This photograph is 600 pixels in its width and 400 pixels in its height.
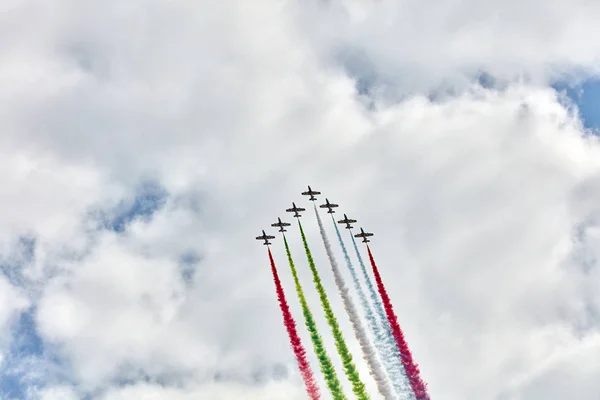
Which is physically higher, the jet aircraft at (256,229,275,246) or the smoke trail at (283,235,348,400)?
the jet aircraft at (256,229,275,246)

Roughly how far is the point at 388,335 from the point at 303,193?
46.3 m

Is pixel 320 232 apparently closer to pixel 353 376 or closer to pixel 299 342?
pixel 299 342

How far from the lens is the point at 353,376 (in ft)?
356

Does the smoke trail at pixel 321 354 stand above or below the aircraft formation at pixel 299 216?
below

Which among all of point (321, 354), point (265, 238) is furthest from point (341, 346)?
point (265, 238)

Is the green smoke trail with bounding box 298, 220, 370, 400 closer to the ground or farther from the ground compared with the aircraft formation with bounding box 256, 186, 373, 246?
closer to the ground

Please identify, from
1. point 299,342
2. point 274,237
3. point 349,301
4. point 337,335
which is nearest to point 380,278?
point 349,301

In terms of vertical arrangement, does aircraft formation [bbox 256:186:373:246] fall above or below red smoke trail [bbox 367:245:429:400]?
above

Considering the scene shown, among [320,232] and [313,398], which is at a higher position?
[320,232]

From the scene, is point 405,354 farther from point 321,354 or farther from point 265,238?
point 265,238

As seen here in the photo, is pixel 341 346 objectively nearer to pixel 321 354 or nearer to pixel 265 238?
pixel 321 354

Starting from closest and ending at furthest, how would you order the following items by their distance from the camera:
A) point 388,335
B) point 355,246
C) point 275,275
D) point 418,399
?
point 418,399 → point 388,335 → point 275,275 → point 355,246

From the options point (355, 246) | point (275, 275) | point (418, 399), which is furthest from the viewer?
point (355, 246)

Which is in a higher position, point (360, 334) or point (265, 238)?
point (265, 238)
